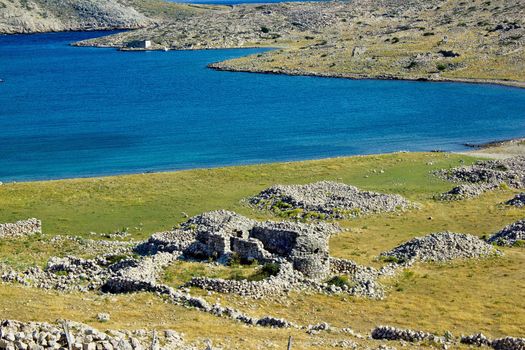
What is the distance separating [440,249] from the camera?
159ft

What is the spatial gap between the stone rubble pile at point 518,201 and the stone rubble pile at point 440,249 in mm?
14844

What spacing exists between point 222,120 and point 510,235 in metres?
72.3

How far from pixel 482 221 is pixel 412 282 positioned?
60.8 ft

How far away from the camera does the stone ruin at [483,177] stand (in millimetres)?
68250

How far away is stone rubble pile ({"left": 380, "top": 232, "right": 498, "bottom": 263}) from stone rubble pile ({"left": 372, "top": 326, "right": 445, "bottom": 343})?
576 inches

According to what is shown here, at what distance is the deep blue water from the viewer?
314ft

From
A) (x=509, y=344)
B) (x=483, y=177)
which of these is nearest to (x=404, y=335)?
(x=509, y=344)

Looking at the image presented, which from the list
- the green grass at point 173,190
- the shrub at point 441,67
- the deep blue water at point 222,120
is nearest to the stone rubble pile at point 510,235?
the green grass at point 173,190

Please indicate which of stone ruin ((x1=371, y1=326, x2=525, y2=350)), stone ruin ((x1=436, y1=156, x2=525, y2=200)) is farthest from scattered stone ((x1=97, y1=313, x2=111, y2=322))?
stone ruin ((x1=436, y1=156, x2=525, y2=200))

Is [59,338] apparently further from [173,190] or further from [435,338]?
[173,190]

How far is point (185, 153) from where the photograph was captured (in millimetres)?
96938

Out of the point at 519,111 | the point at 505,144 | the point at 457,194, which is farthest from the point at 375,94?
the point at 457,194

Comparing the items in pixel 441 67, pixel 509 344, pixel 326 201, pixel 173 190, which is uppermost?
pixel 509 344

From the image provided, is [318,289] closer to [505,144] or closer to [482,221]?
[482,221]
